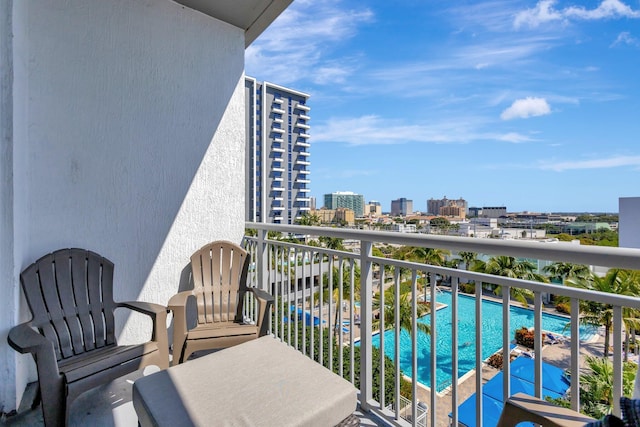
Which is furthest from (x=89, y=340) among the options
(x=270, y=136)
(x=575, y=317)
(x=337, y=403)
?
(x=270, y=136)

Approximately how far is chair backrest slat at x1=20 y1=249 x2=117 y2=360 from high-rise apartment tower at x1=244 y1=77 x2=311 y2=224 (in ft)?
129

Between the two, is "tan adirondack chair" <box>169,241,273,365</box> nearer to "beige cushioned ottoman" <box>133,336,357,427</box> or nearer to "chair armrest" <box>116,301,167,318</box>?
"chair armrest" <box>116,301,167,318</box>

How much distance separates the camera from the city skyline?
2045cm

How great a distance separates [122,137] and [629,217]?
1105cm

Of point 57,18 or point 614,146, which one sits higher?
point 614,146

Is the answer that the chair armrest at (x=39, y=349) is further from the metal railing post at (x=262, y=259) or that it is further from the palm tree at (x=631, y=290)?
the palm tree at (x=631, y=290)

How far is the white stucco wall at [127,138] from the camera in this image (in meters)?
2.47

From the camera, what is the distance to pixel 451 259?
94.3 inches

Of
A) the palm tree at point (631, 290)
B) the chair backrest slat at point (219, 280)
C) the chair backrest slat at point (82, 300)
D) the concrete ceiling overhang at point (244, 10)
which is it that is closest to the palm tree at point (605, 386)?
the palm tree at point (631, 290)

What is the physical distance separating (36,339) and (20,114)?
62.1 inches

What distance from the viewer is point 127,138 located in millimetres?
2959

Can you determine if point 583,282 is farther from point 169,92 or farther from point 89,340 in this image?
point 169,92

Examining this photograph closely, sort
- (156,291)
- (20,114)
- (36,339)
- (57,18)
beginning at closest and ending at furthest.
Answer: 1. (36,339)
2. (20,114)
3. (57,18)
4. (156,291)

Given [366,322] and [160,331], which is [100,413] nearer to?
[160,331]
